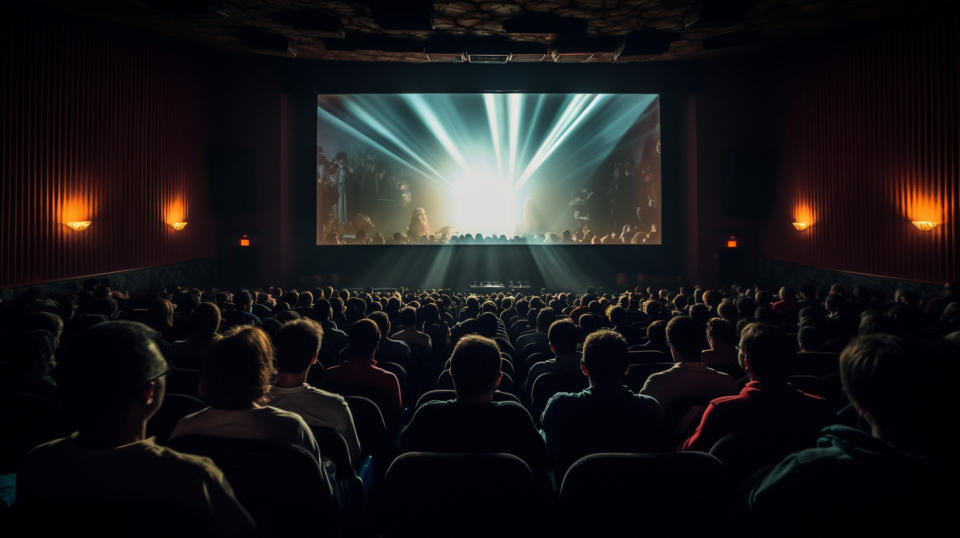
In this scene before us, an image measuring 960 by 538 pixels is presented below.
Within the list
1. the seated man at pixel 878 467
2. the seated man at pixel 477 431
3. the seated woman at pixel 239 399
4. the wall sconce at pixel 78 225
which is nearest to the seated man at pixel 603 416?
the seated man at pixel 477 431

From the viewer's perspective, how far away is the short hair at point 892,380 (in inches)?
45.8

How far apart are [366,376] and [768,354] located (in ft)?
7.13

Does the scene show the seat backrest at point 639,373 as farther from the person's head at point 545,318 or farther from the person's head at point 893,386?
the person's head at point 893,386

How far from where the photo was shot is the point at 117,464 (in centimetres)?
116

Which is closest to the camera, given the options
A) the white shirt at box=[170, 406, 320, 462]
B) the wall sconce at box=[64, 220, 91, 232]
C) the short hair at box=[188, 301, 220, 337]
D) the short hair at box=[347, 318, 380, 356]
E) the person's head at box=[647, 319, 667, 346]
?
the white shirt at box=[170, 406, 320, 462]

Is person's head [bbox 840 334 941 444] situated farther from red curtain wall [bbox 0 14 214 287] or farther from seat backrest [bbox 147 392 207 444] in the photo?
red curtain wall [bbox 0 14 214 287]

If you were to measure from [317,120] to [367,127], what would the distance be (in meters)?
1.57

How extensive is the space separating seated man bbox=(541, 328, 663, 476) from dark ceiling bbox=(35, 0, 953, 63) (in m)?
9.57

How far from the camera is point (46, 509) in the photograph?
3.66ft

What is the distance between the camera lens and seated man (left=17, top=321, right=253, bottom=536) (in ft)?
3.67

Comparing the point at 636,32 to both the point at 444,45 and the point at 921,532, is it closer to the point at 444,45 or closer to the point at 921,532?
the point at 444,45

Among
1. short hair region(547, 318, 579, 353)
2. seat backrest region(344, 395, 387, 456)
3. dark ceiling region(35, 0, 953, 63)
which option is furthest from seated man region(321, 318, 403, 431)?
dark ceiling region(35, 0, 953, 63)

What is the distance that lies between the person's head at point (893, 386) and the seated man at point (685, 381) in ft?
4.03

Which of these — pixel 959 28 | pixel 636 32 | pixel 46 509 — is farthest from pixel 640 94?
pixel 46 509
